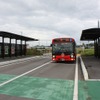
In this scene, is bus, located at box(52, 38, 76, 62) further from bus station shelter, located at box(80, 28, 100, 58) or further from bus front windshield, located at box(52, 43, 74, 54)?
bus station shelter, located at box(80, 28, 100, 58)

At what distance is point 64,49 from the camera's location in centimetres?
2509

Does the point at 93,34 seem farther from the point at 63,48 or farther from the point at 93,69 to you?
the point at 93,69

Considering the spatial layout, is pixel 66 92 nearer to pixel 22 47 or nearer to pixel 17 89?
pixel 17 89

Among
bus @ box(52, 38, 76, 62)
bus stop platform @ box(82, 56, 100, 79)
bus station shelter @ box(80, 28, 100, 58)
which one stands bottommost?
bus stop platform @ box(82, 56, 100, 79)

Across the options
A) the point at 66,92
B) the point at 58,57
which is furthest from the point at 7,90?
the point at 58,57

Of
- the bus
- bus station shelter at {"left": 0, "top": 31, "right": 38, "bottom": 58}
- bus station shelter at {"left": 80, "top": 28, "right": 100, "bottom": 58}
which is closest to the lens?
bus station shelter at {"left": 80, "top": 28, "right": 100, "bottom": 58}

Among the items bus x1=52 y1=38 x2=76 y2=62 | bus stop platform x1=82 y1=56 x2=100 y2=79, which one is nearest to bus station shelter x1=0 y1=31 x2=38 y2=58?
bus x1=52 y1=38 x2=76 y2=62

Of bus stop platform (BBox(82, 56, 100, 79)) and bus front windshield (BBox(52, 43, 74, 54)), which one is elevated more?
bus front windshield (BBox(52, 43, 74, 54))

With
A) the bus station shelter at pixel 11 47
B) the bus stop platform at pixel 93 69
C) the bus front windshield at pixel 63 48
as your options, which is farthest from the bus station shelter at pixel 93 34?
the bus station shelter at pixel 11 47

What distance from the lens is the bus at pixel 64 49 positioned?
25000 millimetres

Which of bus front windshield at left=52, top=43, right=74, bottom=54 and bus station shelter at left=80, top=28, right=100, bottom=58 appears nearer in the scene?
bus station shelter at left=80, top=28, right=100, bottom=58

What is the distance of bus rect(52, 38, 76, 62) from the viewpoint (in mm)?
25000

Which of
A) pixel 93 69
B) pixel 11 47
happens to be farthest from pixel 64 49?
pixel 11 47

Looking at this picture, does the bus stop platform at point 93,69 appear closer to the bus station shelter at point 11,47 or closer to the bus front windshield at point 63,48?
the bus front windshield at point 63,48
